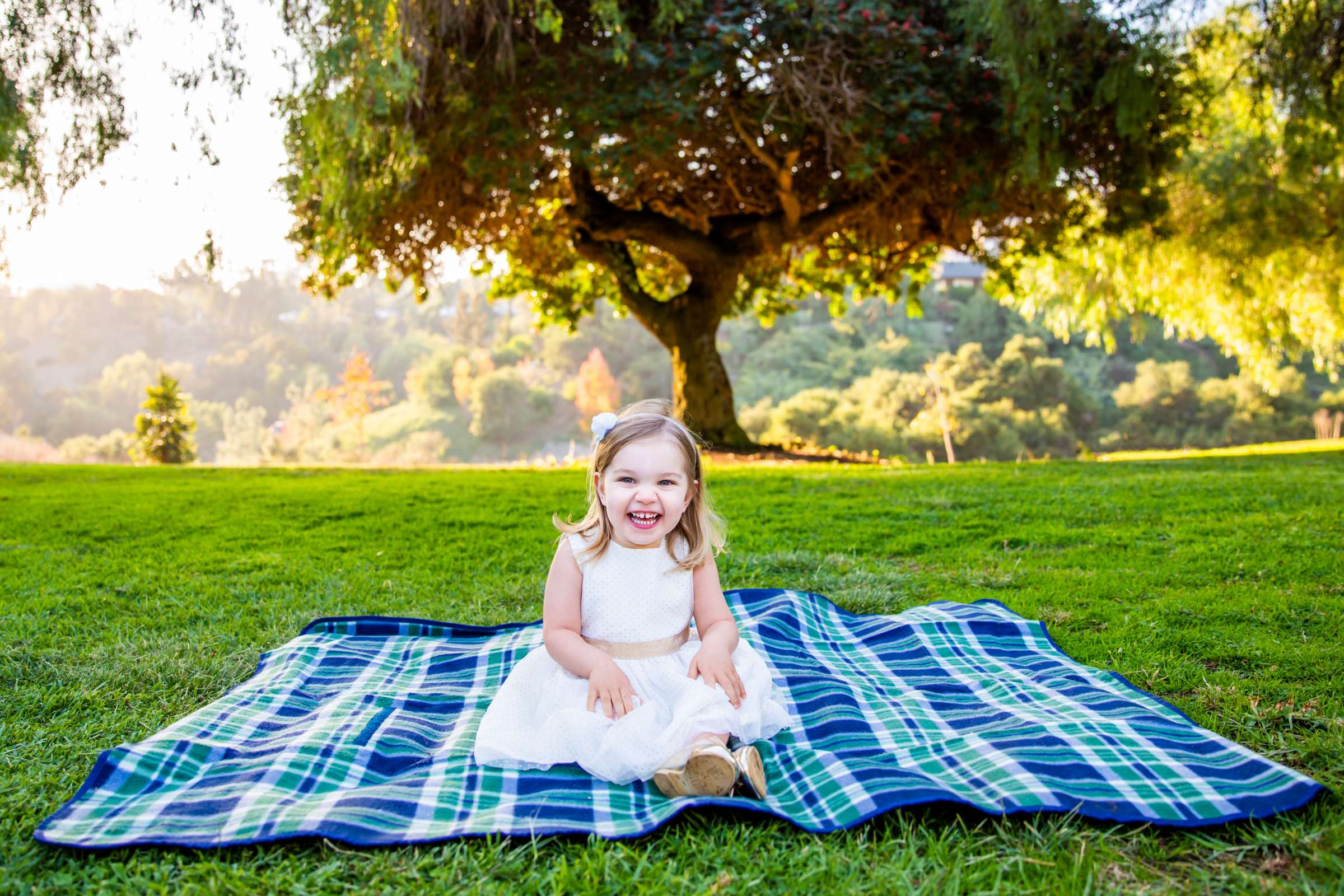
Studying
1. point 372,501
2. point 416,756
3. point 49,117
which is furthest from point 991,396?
point 416,756

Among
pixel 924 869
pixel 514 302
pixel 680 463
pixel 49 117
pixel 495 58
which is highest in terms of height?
pixel 514 302

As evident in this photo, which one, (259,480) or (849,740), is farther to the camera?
(259,480)

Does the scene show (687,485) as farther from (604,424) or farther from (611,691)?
(611,691)

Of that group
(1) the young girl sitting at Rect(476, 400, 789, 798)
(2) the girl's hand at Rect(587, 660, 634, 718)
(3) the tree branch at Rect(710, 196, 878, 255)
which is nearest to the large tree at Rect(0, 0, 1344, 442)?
(3) the tree branch at Rect(710, 196, 878, 255)

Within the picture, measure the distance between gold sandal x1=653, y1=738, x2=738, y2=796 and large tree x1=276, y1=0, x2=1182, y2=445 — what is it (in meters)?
5.07

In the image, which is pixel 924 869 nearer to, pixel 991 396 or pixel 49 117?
pixel 49 117

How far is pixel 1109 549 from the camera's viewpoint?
15.0 feet

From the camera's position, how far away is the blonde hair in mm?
2443

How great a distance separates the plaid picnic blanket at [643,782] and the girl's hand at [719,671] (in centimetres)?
15

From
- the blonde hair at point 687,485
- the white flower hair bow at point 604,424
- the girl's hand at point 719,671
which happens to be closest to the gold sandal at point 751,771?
the girl's hand at point 719,671

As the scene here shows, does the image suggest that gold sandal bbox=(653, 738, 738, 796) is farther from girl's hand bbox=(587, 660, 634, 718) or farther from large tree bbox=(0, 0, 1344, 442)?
large tree bbox=(0, 0, 1344, 442)

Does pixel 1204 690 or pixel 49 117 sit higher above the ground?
pixel 49 117

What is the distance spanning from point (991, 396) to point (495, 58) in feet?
73.0

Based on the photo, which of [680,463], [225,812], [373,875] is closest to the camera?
[373,875]
